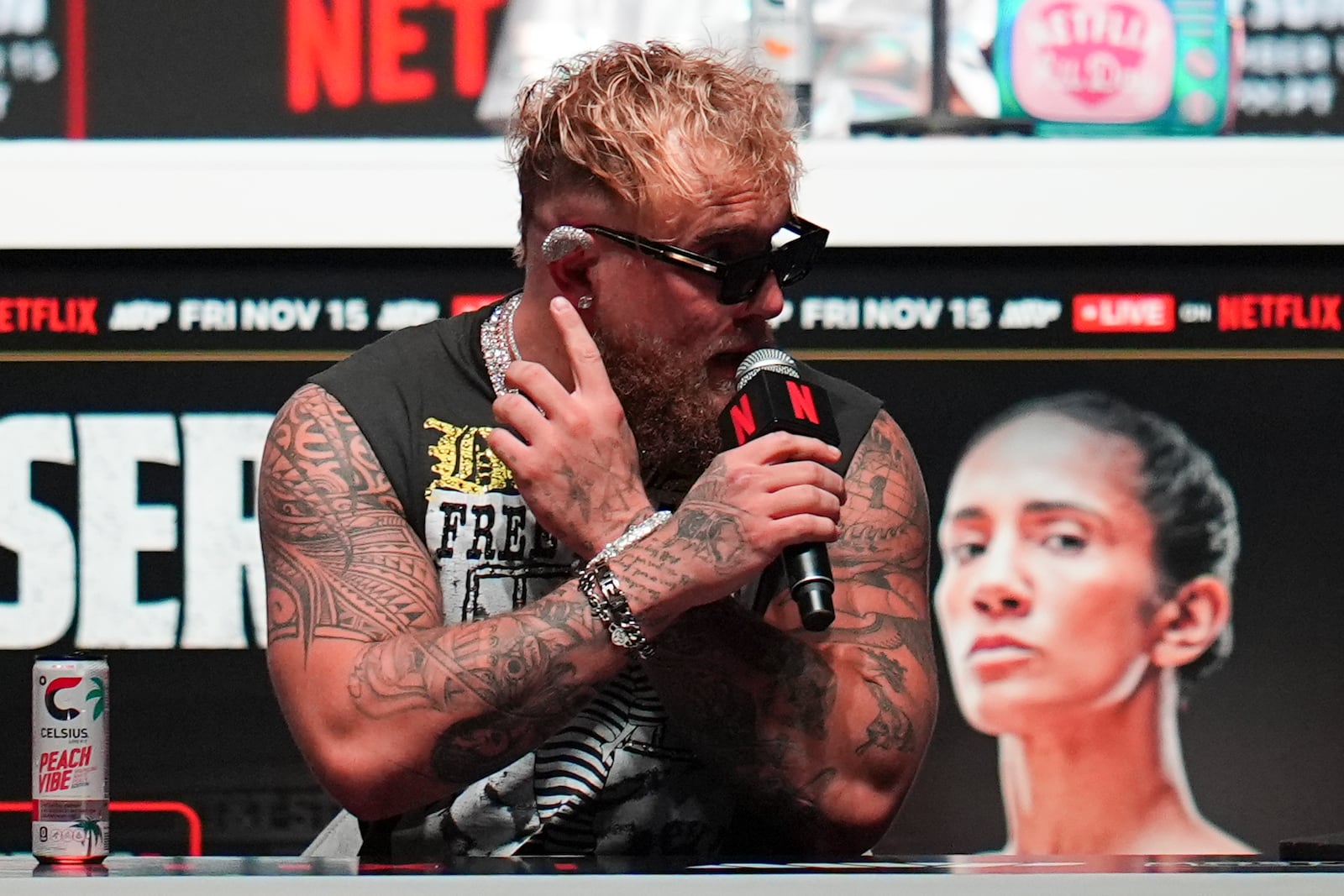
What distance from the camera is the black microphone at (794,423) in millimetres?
1658

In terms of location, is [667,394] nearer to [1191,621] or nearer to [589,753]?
[589,753]

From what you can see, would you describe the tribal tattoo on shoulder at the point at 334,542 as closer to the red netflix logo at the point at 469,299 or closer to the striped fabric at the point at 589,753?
the striped fabric at the point at 589,753

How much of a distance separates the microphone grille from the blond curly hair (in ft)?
0.61

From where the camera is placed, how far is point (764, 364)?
1.85m

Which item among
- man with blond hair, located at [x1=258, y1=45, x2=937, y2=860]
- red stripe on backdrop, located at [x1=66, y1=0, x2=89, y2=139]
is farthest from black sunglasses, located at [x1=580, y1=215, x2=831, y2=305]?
red stripe on backdrop, located at [x1=66, y1=0, x2=89, y2=139]

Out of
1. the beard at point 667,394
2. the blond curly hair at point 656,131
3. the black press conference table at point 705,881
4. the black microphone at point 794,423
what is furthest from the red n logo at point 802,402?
the black press conference table at point 705,881

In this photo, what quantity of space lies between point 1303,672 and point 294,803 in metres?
1.69

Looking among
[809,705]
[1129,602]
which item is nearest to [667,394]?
[809,705]

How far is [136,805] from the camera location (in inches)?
107

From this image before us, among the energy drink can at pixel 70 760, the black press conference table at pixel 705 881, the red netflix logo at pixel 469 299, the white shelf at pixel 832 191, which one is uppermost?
the white shelf at pixel 832 191

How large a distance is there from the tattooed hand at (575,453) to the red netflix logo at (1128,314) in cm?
120

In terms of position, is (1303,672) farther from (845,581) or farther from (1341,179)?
(845,581)

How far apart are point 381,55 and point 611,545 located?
1357 millimetres

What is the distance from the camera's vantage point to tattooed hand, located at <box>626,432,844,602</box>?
1.67 metres
